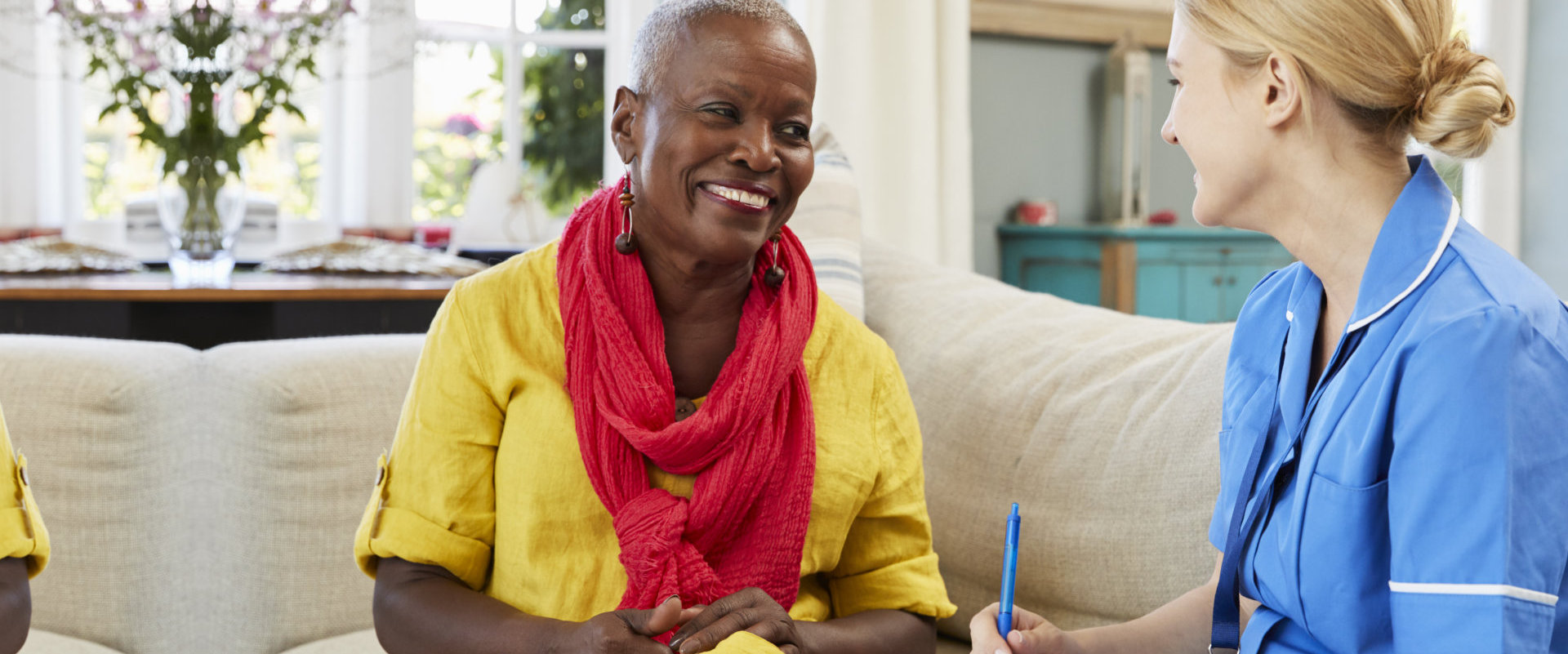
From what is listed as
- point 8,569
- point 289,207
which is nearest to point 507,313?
point 8,569

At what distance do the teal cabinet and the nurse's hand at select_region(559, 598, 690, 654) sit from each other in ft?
9.65

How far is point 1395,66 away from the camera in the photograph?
3.01 feet

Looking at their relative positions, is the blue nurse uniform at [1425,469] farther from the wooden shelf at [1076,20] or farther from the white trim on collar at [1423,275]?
the wooden shelf at [1076,20]

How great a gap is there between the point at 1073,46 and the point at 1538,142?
7.34 ft

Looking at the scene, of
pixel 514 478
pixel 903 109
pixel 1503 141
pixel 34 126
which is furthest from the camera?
pixel 1503 141

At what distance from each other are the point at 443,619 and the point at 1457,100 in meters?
0.96

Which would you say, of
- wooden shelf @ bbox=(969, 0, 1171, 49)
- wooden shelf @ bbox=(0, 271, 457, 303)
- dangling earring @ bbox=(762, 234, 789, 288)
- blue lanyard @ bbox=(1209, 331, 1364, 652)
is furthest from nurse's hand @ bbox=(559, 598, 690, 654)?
wooden shelf @ bbox=(969, 0, 1171, 49)

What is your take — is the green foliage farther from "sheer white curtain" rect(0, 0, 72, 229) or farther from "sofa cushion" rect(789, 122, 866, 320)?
"sofa cushion" rect(789, 122, 866, 320)

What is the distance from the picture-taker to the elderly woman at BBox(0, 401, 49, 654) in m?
1.19

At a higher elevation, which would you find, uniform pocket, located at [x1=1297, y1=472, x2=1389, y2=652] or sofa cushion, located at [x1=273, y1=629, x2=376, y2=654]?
uniform pocket, located at [x1=1297, y1=472, x2=1389, y2=652]

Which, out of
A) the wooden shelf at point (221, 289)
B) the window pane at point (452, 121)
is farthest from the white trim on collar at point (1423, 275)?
the window pane at point (452, 121)

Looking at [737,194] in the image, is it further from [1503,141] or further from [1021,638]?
[1503,141]

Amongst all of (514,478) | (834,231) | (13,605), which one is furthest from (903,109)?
(13,605)

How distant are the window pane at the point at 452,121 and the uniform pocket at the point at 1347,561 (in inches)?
132
